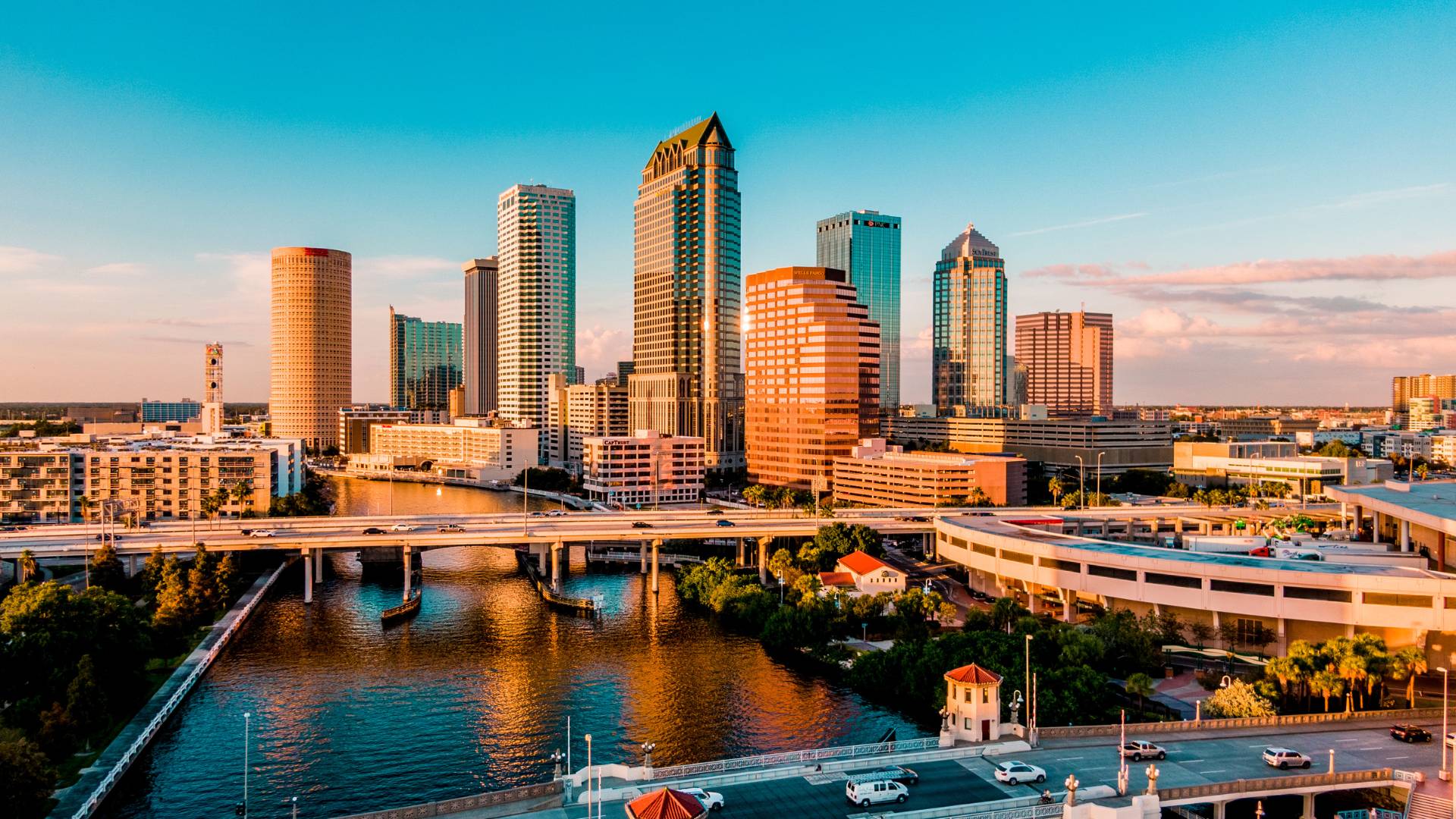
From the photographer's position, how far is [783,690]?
67.9 metres

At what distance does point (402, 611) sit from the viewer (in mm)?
90500

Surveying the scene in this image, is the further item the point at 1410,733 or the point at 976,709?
the point at 1410,733

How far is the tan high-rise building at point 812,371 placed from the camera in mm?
179625

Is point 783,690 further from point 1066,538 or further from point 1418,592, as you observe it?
point 1418,592

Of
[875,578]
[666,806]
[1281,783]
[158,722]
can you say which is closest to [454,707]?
[158,722]

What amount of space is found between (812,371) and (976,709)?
13568 cm

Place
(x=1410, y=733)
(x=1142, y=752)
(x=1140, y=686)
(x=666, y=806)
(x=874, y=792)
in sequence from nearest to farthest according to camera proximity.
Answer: (x=666, y=806) < (x=874, y=792) < (x=1142, y=752) < (x=1410, y=733) < (x=1140, y=686)

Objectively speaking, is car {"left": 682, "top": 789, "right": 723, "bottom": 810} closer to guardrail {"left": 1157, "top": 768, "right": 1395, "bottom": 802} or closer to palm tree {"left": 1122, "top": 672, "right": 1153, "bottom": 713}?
guardrail {"left": 1157, "top": 768, "right": 1395, "bottom": 802}

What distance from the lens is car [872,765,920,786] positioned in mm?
41500

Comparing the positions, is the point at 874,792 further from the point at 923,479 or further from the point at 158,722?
the point at 923,479

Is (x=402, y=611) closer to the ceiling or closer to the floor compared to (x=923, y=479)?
closer to the floor

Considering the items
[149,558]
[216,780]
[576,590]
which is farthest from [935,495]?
[216,780]

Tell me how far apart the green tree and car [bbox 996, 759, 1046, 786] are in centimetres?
1774

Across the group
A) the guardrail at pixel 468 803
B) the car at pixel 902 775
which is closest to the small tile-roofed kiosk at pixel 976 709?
the car at pixel 902 775
